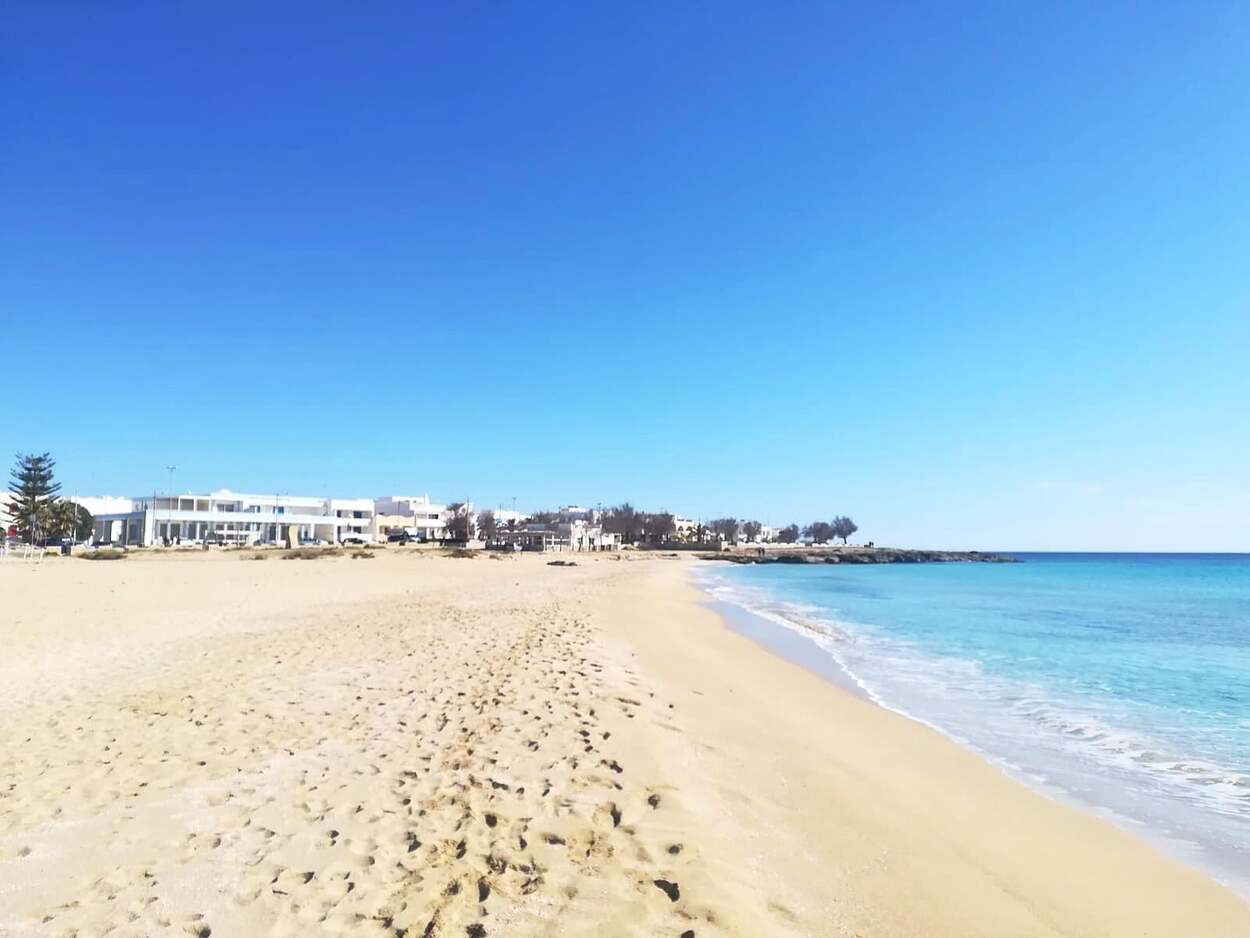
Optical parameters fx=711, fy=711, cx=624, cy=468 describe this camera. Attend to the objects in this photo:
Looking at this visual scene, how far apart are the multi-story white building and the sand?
109039 mm

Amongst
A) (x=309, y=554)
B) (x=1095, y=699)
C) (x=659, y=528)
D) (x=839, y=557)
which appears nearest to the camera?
(x=1095, y=699)

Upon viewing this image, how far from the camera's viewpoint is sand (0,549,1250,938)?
3697mm

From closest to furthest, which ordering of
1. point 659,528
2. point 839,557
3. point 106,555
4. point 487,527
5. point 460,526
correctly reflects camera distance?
point 106,555 < point 460,526 < point 487,527 < point 839,557 < point 659,528

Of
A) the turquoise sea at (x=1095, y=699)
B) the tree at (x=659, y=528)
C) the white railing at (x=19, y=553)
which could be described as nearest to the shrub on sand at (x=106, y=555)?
the white railing at (x=19, y=553)

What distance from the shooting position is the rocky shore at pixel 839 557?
112 meters

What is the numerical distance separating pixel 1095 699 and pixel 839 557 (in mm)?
119745

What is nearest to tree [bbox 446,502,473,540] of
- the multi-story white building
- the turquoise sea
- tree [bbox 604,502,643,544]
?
the multi-story white building

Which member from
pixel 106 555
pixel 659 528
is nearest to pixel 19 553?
pixel 106 555

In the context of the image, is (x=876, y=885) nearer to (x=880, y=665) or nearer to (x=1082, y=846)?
(x=1082, y=846)

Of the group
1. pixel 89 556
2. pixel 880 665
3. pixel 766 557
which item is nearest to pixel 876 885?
pixel 880 665

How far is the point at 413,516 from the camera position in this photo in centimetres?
12700

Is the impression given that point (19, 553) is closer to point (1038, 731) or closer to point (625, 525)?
point (1038, 731)

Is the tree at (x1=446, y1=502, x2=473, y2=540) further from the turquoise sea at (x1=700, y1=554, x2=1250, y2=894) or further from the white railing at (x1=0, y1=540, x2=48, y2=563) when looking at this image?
the turquoise sea at (x1=700, y1=554, x2=1250, y2=894)

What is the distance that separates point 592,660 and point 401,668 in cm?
288
